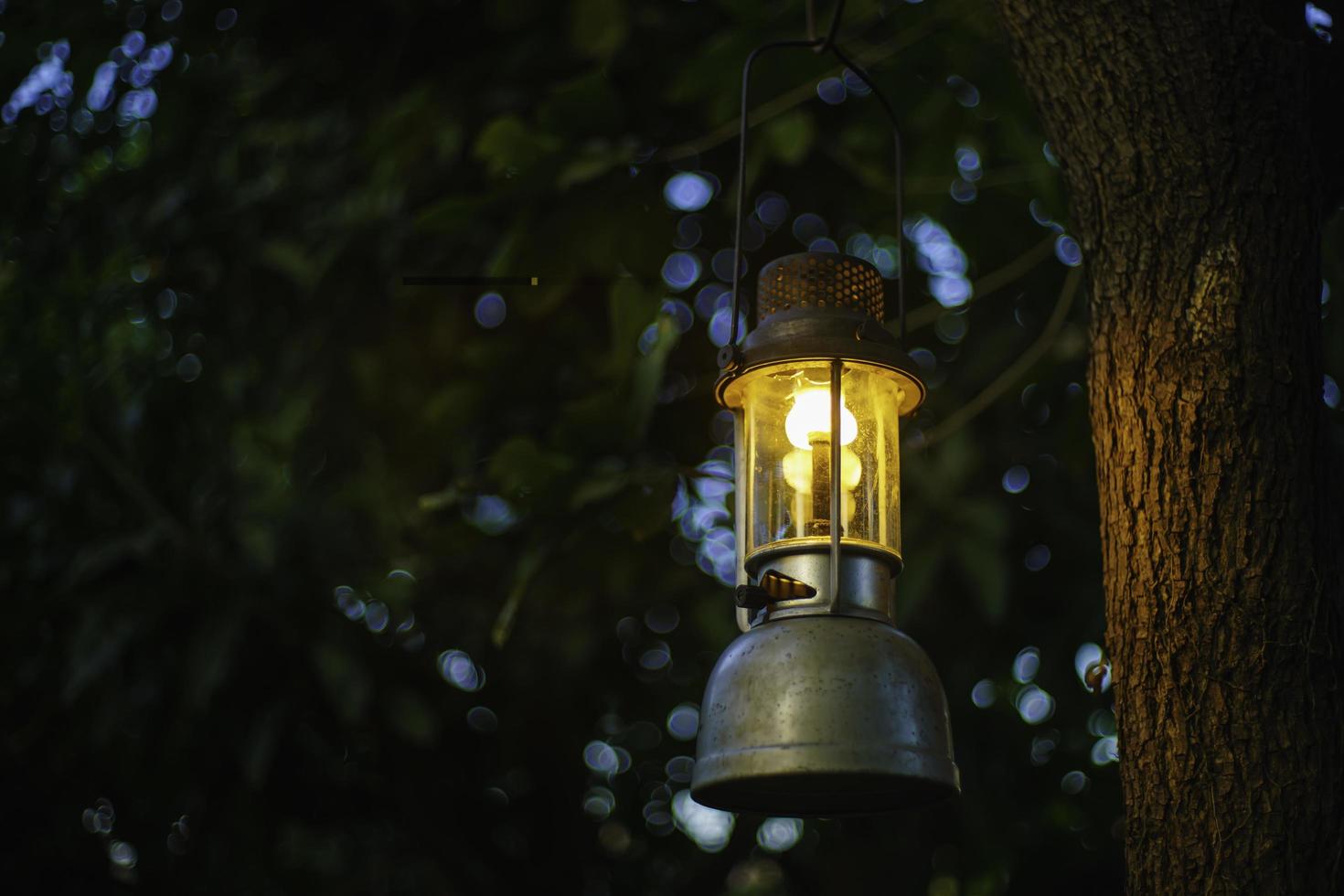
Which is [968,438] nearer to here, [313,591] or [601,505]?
[601,505]

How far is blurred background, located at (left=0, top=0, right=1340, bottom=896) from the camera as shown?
4559 mm

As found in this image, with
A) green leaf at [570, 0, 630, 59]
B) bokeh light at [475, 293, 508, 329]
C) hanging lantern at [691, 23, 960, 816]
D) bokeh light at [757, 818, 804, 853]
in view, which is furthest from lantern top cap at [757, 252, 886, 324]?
bokeh light at [757, 818, 804, 853]

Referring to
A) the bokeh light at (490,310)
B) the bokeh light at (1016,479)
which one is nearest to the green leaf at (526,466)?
the bokeh light at (1016,479)

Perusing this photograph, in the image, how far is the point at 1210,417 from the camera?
2.09m

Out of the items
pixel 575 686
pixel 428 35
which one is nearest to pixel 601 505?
pixel 575 686

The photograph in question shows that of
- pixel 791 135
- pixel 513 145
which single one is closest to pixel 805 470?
pixel 513 145

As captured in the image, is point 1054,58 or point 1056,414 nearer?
point 1054,58

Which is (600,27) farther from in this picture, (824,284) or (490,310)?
(824,284)

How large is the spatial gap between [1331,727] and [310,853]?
12.3 feet

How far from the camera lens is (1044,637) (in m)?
4.75

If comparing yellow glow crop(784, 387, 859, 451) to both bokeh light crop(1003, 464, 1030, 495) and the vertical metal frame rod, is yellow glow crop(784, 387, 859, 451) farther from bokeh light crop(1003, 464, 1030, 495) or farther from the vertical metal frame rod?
bokeh light crop(1003, 464, 1030, 495)

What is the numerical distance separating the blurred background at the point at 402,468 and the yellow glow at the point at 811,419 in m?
1.69

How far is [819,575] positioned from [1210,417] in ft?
1.90

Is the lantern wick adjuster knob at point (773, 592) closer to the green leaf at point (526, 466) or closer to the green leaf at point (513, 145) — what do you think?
the green leaf at point (526, 466)
